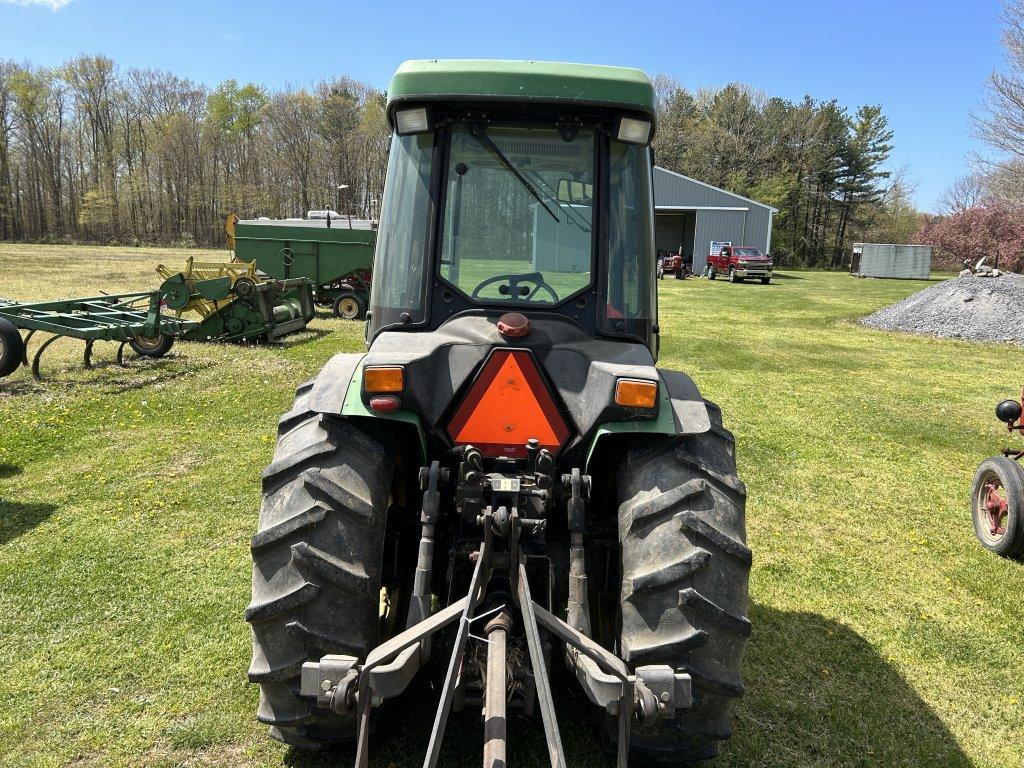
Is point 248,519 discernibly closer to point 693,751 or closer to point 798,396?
point 693,751

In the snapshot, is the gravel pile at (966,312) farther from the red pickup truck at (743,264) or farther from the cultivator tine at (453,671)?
the cultivator tine at (453,671)

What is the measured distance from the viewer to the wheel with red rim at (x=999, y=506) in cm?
491

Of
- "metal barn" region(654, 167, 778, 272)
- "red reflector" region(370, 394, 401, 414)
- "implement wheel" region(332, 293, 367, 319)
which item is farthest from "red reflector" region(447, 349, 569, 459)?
"metal barn" region(654, 167, 778, 272)

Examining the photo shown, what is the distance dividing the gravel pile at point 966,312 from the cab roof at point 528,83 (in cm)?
1668

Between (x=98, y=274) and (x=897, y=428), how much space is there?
26586 mm

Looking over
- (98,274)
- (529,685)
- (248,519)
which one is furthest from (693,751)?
(98,274)

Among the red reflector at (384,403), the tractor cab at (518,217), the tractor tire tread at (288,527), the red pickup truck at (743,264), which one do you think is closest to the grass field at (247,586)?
the tractor tire tread at (288,527)

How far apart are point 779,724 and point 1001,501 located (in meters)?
3.33

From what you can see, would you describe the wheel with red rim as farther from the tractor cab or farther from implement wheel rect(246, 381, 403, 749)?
implement wheel rect(246, 381, 403, 749)

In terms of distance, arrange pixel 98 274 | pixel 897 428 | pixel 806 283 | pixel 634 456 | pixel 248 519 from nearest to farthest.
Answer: pixel 634 456, pixel 248 519, pixel 897 428, pixel 98 274, pixel 806 283

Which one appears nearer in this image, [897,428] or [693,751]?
[693,751]

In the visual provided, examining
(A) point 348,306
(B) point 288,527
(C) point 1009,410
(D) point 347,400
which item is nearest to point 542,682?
(B) point 288,527

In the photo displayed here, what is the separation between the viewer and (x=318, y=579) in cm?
231

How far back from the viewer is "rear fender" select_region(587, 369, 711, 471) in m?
2.59
